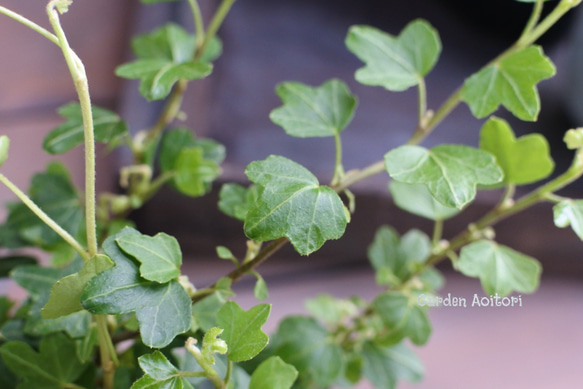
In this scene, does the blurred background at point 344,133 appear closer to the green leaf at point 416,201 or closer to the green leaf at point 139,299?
the green leaf at point 416,201

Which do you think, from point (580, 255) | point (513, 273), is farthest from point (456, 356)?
point (513, 273)

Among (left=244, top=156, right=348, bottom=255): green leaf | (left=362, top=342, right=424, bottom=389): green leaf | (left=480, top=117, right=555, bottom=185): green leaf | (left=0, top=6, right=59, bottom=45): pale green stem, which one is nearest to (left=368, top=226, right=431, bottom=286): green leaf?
(left=362, top=342, right=424, bottom=389): green leaf

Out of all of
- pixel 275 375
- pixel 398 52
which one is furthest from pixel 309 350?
pixel 398 52

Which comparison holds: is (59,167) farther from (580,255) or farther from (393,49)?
(580,255)

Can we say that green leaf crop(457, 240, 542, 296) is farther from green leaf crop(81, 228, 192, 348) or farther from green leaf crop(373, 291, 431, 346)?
green leaf crop(81, 228, 192, 348)

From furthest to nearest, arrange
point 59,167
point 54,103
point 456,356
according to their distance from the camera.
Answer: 1. point 54,103
2. point 456,356
3. point 59,167

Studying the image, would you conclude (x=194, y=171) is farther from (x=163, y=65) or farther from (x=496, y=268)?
(x=496, y=268)
